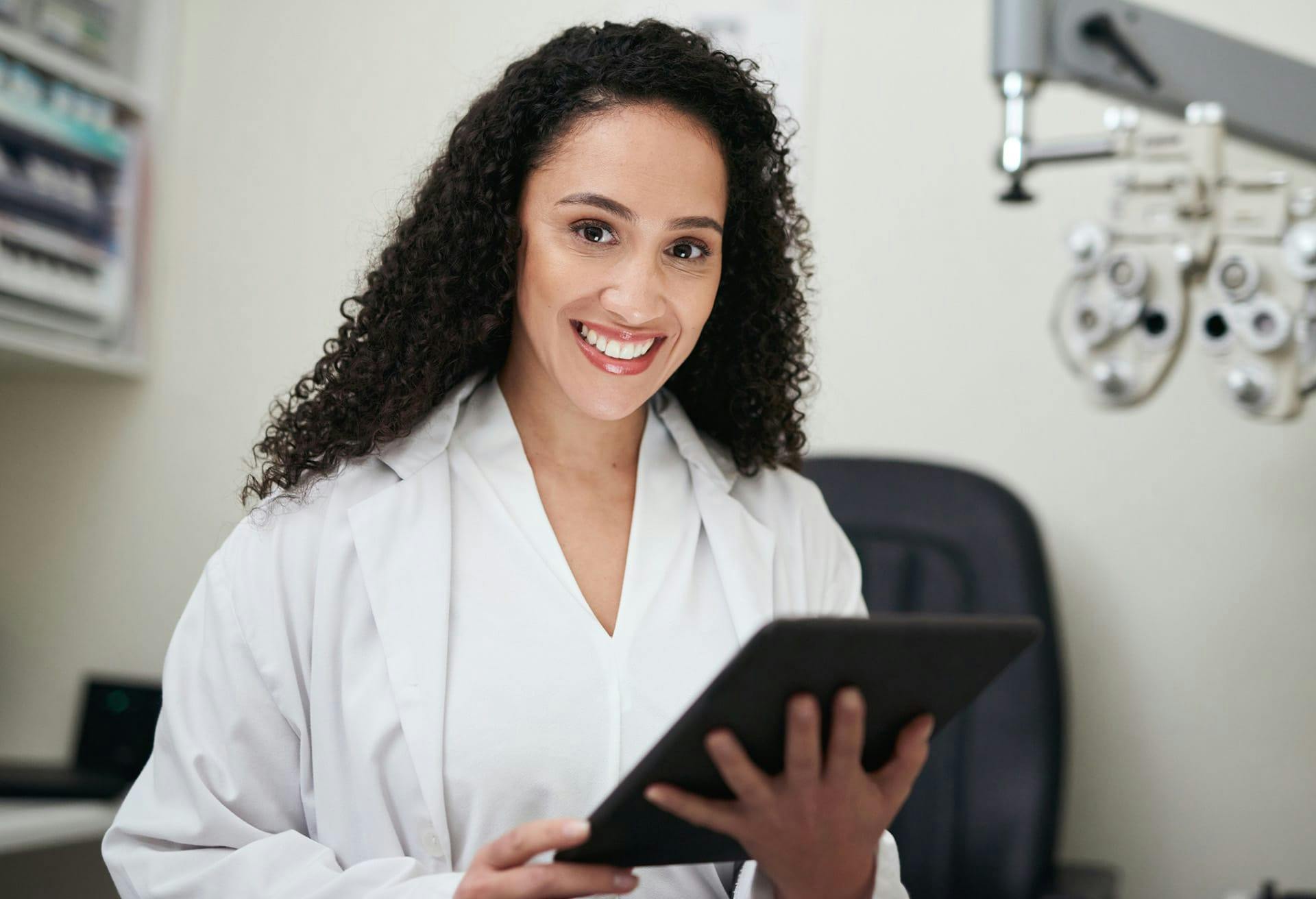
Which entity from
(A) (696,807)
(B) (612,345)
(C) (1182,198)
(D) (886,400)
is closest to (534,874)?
(A) (696,807)

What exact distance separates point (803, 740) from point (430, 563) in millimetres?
444

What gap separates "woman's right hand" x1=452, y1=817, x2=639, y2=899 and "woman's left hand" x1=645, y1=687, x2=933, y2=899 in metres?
0.09

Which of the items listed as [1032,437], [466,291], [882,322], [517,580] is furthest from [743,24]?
[517,580]

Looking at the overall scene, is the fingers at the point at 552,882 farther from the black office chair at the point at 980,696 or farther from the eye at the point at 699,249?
the black office chair at the point at 980,696

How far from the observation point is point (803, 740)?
83cm

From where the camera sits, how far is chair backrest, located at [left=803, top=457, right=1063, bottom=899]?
64.7 inches

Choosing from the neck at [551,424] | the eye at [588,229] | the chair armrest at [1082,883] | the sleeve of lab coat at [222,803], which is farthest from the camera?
the chair armrest at [1082,883]

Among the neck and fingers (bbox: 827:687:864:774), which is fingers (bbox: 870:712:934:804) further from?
the neck

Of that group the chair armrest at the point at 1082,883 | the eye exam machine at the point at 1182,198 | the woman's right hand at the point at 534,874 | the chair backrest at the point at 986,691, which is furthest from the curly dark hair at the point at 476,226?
the chair armrest at the point at 1082,883

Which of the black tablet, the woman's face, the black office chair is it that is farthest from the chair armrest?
the woman's face

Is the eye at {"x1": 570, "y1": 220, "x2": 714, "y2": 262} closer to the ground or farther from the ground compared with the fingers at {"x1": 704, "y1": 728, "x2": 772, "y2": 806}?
farther from the ground

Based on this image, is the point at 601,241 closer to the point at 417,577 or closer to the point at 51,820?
the point at 417,577

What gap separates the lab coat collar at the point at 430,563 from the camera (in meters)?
1.08

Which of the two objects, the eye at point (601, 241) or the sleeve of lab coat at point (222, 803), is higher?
the eye at point (601, 241)
